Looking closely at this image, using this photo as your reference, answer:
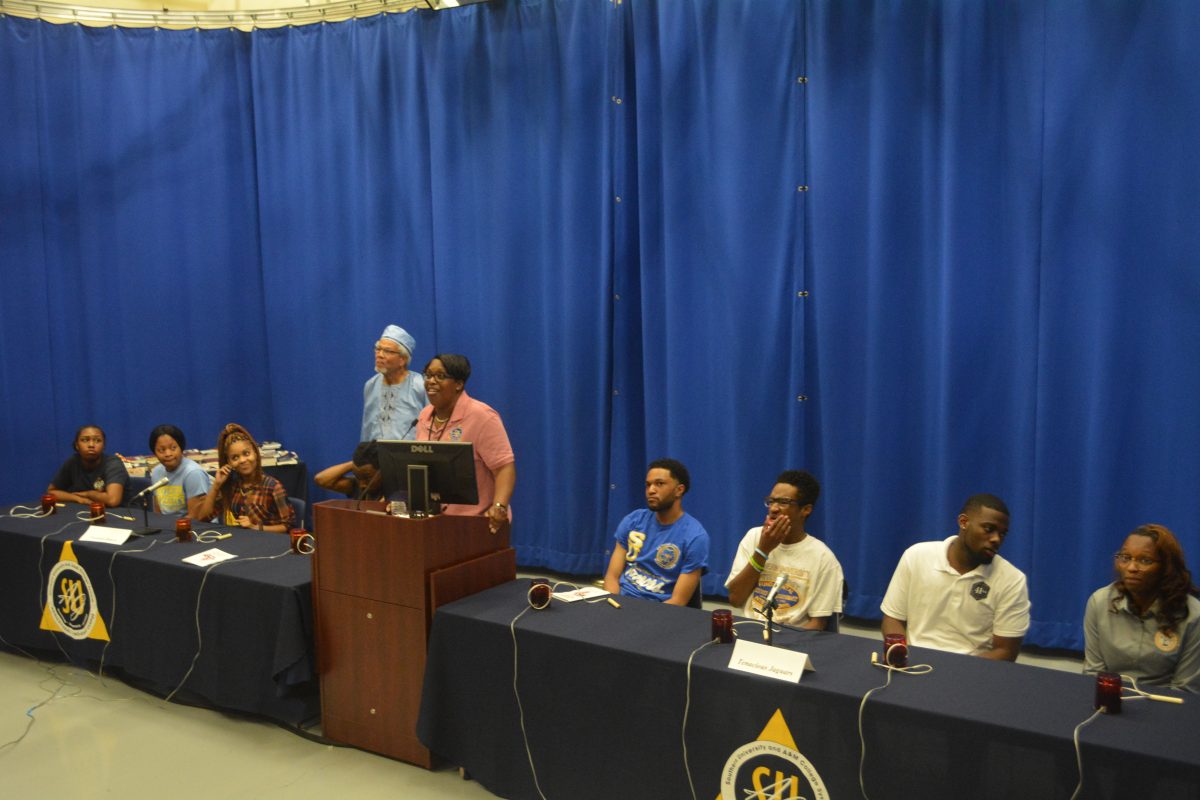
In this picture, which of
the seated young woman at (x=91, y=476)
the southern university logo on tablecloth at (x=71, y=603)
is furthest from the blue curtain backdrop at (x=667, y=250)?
the southern university logo on tablecloth at (x=71, y=603)

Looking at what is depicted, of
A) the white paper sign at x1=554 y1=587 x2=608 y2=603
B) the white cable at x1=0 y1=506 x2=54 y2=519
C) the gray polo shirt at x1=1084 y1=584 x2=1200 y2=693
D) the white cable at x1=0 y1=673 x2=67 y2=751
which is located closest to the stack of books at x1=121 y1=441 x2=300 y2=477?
the white cable at x1=0 y1=506 x2=54 y2=519

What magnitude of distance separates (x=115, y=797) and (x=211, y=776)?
28 centimetres

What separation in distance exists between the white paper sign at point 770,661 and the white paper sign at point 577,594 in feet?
2.31

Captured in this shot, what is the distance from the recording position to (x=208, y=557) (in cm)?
368

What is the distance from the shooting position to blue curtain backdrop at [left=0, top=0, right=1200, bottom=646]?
13.4 feet

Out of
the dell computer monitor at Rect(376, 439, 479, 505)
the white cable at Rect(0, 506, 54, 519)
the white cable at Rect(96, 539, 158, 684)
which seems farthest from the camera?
the white cable at Rect(0, 506, 54, 519)

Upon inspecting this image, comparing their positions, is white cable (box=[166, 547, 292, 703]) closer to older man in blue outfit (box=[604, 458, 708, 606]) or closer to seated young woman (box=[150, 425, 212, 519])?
older man in blue outfit (box=[604, 458, 708, 606])

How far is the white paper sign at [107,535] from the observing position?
12.9ft

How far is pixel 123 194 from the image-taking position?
20.7 ft

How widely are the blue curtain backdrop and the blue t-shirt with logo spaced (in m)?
1.40

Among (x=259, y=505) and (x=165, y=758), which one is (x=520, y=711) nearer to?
(x=165, y=758)

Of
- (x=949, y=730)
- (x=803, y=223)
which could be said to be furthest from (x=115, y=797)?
(x=803, y=223)

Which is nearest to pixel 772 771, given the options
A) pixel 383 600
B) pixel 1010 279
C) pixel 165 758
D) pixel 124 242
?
pixel 383 600

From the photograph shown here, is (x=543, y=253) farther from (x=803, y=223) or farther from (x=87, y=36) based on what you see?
(x=87, y=36)
